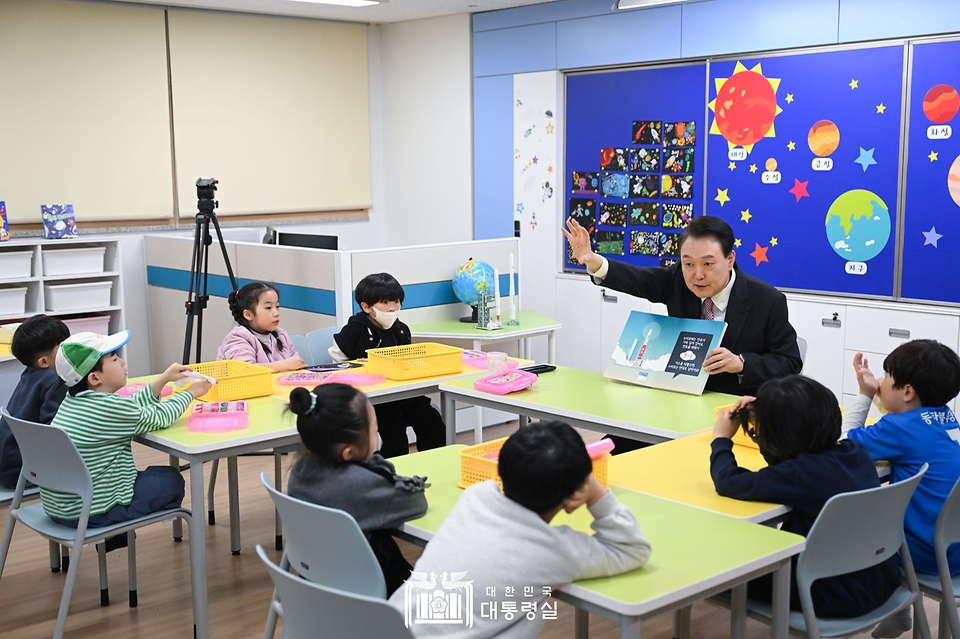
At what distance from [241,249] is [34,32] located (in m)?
2.20

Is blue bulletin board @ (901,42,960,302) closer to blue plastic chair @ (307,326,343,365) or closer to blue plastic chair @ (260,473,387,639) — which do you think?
blue plastic chair @ (307,326,343,365)

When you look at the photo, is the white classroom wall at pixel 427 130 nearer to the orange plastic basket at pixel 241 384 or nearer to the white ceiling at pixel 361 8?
the white ceiling at pixel 361 8

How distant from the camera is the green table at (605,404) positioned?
285 cm

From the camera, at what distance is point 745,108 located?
5680mm

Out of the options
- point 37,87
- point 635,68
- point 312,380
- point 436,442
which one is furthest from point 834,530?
point 37,87

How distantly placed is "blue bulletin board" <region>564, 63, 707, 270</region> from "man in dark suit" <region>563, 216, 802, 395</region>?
281 centimetres

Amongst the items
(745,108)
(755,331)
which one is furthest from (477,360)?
(745,108)

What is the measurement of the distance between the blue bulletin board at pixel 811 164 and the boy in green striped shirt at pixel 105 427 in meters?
3.80

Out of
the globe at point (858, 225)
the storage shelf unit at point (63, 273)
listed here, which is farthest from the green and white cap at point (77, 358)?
the globe at point (858, 225)

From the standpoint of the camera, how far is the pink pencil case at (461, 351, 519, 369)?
12.4 feet

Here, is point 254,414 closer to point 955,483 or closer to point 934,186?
point 955,483

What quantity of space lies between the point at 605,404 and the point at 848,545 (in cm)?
110

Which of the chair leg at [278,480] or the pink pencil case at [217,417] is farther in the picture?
the chair leg at [278,480]

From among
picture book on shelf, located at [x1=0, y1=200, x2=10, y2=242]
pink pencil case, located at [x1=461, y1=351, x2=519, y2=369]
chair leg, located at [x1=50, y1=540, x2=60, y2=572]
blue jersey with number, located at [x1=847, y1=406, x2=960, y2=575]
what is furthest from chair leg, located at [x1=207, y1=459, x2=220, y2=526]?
picture book on shelf, located at [x1=0, y1=200, x2=10, y2=242]
